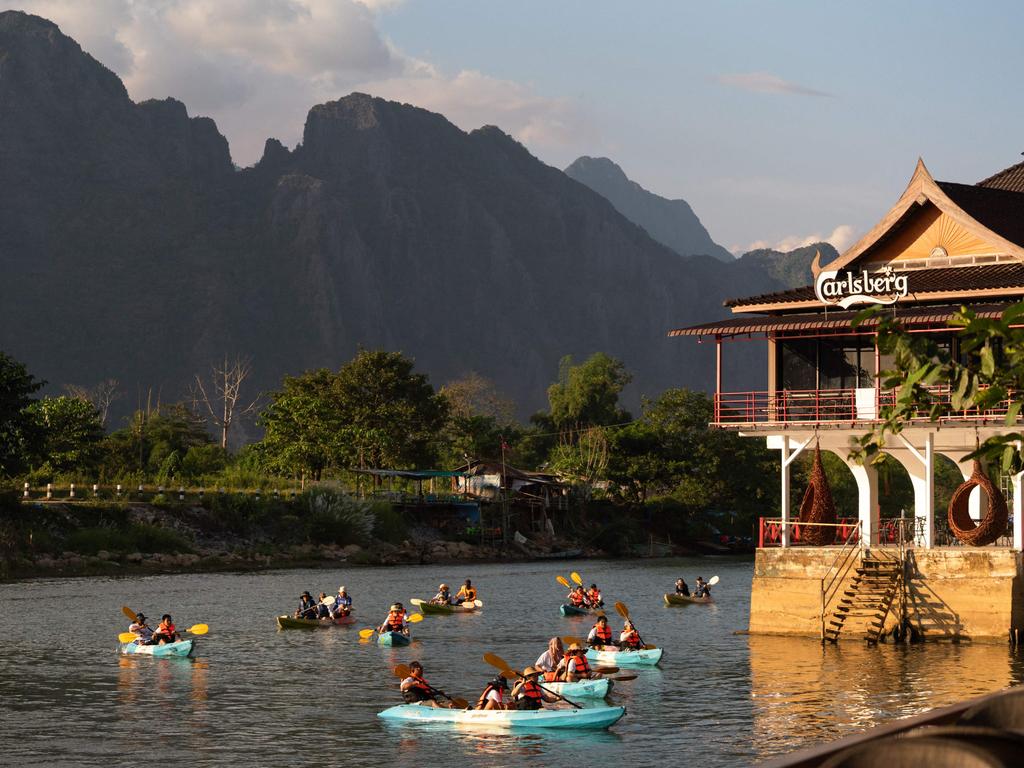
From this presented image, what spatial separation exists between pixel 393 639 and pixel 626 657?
1005 cm

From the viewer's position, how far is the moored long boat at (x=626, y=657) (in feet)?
140

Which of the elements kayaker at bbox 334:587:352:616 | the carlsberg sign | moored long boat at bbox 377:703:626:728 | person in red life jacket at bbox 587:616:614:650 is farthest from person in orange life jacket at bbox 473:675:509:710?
kayaker at bbox 334:587:352:616

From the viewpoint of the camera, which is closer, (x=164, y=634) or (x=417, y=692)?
(x=417, y=692)

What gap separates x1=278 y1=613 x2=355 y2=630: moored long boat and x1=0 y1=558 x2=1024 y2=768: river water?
0.56m

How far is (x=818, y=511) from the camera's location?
4541 cm

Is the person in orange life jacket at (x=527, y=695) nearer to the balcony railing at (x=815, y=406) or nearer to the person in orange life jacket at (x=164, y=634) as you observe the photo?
the balcony railing at (x=815, y=406)

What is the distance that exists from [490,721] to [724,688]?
30.5 feet

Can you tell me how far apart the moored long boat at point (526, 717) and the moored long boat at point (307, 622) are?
22.2 meters

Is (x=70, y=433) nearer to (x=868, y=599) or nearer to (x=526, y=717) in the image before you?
(x=868, y=599)

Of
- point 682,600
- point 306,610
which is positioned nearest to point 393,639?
A: point 306,610

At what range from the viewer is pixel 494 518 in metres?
113

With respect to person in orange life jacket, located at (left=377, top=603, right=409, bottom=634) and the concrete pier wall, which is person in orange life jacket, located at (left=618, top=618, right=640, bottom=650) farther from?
person in orange life jacket, located at (left=377, top=603, right=409, bottom=634)

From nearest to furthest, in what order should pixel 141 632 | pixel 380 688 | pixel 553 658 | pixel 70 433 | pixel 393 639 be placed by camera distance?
1. pixel 553 658
2. pixel 380 688
3. pixel 141 632
4. pixel 393 639
5. pixel 70 433

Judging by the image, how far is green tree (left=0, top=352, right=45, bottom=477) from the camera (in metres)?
77.2
